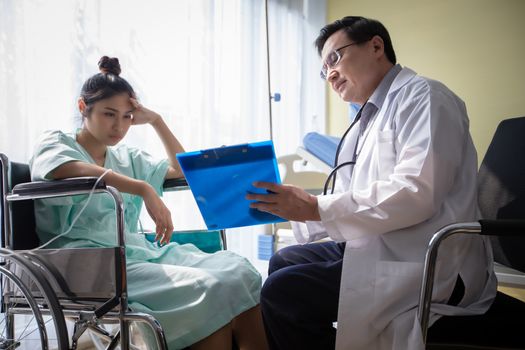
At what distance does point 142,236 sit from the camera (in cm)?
134

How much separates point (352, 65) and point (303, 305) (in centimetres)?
65

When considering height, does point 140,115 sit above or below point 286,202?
above

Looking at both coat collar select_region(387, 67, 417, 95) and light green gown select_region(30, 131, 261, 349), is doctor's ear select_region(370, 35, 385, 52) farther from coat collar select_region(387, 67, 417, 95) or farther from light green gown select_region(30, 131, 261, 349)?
light green gown select_region(30, 131, 261, 349)

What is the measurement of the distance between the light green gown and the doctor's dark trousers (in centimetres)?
16

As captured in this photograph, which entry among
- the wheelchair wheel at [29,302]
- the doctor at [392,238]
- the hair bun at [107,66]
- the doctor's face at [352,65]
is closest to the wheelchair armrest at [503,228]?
the doctor at [392,238]

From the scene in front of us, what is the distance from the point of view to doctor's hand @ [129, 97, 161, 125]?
4.47 feet

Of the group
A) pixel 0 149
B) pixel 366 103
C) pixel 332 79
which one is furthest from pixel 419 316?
pixel 0 149

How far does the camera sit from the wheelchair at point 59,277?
2.97 feet

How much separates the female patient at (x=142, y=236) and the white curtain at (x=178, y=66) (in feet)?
0.71

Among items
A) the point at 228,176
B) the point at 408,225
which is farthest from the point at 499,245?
the point at 228,176

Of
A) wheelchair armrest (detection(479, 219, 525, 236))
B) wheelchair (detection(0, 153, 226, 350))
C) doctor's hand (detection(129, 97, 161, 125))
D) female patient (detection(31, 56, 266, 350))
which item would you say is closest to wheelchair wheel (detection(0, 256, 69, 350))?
wheelchair (detection(0, 153, 226, 350))

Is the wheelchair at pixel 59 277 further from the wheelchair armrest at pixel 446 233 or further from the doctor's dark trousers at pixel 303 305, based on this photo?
the wheelchair armrest at pixel 446 233

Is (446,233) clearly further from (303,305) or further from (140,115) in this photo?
(140,115)

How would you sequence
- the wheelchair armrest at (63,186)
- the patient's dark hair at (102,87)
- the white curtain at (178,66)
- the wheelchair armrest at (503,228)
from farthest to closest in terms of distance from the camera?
the white curtain at (178,66) < the patient's dark hair at (102,87) < the wheelchair armrest at (63,186) < the wheelchair armrest at (503,228)
